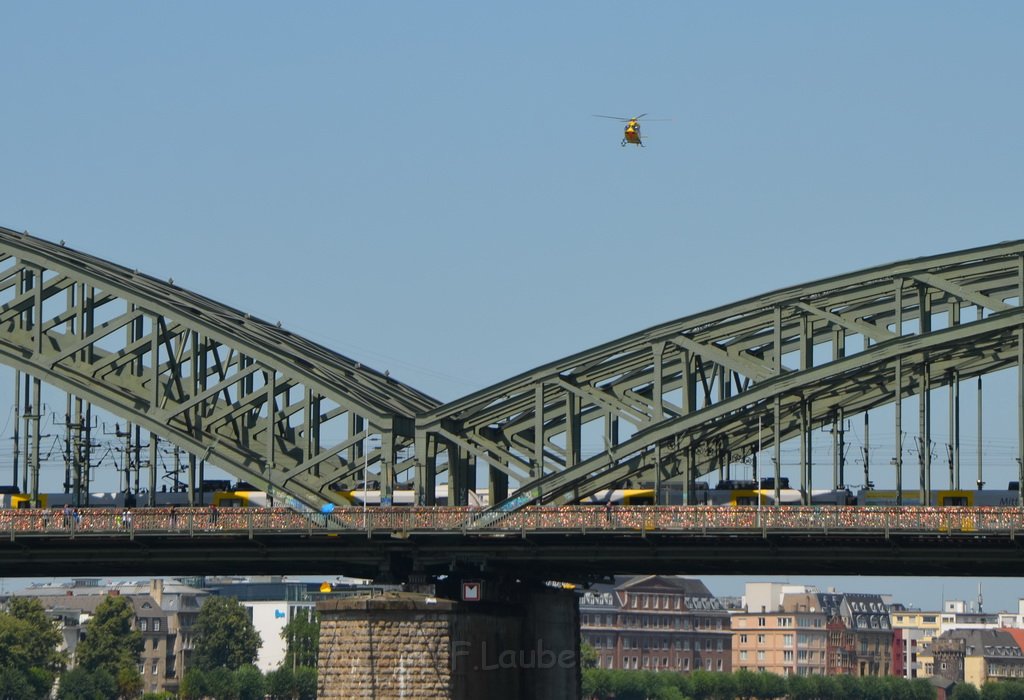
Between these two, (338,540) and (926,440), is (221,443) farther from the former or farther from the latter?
(926,440)

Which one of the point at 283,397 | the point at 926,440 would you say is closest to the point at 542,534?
the point at 926,440

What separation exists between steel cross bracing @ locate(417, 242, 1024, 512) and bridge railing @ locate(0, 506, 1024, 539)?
4.20 meters

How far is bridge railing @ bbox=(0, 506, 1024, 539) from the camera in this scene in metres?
95.0

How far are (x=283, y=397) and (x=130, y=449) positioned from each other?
929cm

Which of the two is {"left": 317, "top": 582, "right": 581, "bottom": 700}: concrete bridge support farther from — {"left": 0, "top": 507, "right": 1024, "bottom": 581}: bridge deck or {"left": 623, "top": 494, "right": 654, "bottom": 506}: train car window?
{"left": 623, "top": 494, "right": 654, "bottom": 506}: train car window

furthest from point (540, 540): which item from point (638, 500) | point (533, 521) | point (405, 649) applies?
point (638, 500)

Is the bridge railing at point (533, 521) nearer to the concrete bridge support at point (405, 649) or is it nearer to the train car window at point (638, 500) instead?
the concrete bridge support at point (405, 649)

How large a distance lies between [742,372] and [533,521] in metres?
13.5

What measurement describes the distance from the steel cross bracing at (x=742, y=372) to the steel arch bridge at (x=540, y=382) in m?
0.12

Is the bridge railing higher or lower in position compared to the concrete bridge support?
higher

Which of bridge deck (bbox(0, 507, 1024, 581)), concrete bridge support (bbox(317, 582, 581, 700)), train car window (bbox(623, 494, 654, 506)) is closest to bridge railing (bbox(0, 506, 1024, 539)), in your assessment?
bridge deck (bbox(0, 507, 1024, 581))

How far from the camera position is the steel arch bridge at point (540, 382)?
102938 millimetres

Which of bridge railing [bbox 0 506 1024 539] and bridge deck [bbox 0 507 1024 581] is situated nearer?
bridge railing [bbox 0 506 1024 539]

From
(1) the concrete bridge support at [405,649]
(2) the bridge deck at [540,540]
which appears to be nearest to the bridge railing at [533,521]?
(2) the bridge deck at [540,540]
